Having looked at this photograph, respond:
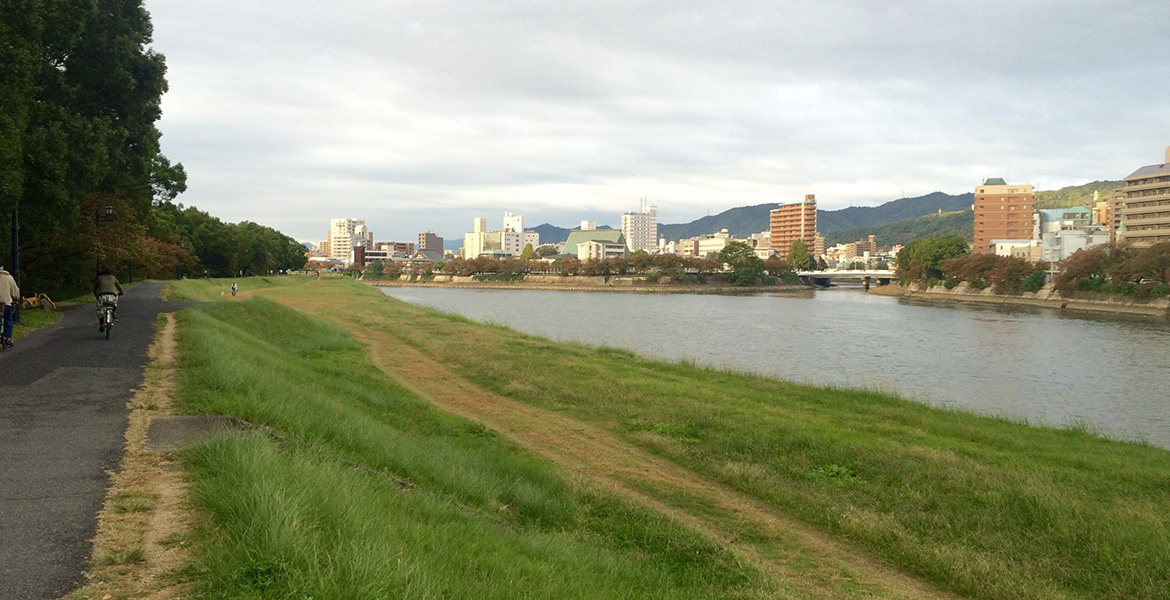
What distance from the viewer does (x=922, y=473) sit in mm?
10438

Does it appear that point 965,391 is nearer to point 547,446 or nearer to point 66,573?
point 547,446

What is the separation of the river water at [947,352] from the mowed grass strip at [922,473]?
5.34 m

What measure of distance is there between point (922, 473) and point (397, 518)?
799 cm

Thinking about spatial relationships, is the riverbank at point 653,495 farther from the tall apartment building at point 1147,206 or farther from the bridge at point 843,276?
the bridge at point 843,276

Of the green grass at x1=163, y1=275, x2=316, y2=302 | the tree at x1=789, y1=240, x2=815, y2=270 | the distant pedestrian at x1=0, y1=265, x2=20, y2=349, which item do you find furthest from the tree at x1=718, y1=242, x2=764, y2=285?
the distant pedestrian at x1=0, y1=265, x2=20, y2=349

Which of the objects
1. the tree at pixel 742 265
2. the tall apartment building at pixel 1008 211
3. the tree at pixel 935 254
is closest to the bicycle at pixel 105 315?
the tree at pixel 935 254

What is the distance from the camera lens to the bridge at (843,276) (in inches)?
5251

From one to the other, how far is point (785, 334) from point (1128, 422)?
957 inches

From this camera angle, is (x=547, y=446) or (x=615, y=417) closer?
(x=547, y=446)

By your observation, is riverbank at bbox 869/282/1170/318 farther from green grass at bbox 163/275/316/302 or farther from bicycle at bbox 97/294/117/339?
bicycle at bbox 97/294/117/339

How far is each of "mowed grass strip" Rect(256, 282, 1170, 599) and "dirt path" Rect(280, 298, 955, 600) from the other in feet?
1.11

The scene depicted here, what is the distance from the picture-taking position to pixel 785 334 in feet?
143

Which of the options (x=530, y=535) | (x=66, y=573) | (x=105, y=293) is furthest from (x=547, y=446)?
(x=105, y=293)

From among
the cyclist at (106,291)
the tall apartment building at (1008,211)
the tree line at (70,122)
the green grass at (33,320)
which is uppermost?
the tall apartment building at (1008,211)
